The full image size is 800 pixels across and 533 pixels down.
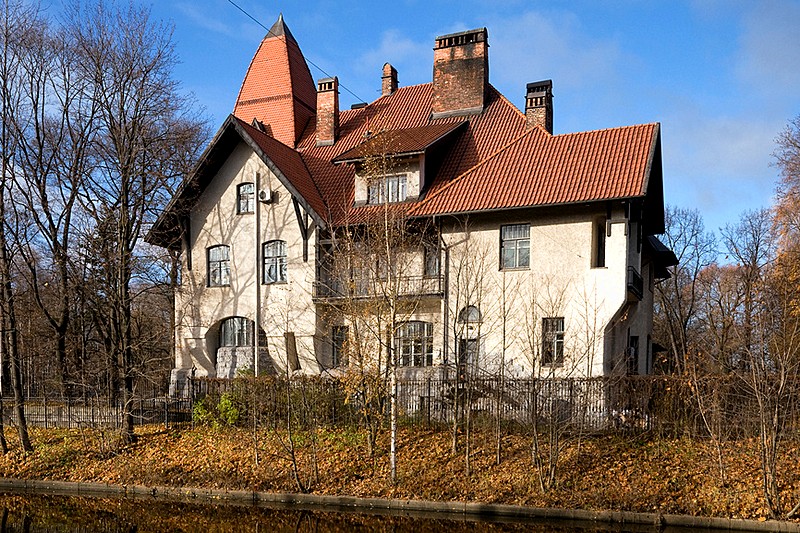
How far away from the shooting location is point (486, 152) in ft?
84.0

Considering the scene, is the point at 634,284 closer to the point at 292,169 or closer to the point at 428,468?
the point at 428,468

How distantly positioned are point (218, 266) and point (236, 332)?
8.19 feet

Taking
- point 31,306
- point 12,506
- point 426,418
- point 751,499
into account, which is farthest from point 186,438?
point 31,306

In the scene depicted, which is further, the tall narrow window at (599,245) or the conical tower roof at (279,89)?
the conical tower roof at (279,89)

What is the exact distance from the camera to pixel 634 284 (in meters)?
21.8

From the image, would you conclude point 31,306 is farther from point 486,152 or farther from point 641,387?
point 641,387

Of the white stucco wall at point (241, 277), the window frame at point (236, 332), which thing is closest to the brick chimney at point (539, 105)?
the white stucco wall at point (241, 277)

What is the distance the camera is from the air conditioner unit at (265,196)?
1006 inches

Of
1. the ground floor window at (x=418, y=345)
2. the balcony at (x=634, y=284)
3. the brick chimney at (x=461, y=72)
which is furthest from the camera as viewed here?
the brick chimney at (x=461, y=72)

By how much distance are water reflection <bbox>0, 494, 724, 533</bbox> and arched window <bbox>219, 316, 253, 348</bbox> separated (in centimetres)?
854

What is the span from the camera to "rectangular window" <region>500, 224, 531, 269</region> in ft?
73.2

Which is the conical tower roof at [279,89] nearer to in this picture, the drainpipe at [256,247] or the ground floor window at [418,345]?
the drainpipe at [256,247]

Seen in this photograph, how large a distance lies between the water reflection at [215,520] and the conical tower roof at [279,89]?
17.4 metres

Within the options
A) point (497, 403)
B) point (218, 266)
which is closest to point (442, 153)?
point (218, 266)
